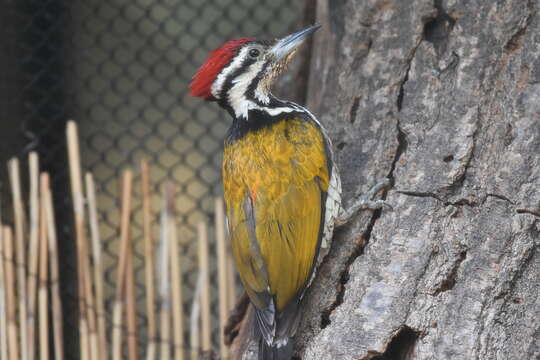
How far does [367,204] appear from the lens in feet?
8.36

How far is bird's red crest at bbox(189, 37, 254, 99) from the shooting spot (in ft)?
9.31

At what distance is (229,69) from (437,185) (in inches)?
38.6

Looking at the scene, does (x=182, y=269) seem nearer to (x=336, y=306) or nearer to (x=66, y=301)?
(x=66, y=301)

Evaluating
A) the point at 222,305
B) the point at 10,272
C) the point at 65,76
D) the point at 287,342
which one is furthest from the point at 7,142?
the point at 287,342

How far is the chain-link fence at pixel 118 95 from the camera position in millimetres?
4469

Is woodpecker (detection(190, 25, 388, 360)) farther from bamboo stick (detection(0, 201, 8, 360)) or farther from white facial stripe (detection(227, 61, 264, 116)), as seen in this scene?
bamboo stick (detection(0, 201, 8, 360))

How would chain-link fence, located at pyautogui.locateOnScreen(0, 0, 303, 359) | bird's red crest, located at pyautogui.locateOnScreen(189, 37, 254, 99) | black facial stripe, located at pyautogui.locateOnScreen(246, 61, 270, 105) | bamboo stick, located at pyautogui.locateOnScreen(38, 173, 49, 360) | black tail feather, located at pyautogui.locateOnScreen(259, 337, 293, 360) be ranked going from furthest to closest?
chain-link fence, located at pyautogui.locateOnScreen(0, 0, 303, 359), bamboo stick, located at pyautogui.locateOnScreen(38, 173, 49, 360), black facial stripe, located at pyautogui.locateOnScreen(246, 61, 270, 105), bird's red crest, located at pyautogui.locateOnScreen(189, 37, 254, 99), black tail feather, located at pyautogui.locateOnScreen(259, 337, 293, 360)

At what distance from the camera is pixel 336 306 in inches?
93.7

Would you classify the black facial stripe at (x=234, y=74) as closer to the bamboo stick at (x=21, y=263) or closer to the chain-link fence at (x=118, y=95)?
the bamboo stick at (x=21, y=263)

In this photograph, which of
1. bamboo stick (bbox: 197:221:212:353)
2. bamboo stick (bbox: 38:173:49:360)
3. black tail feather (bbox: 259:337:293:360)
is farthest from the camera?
bamboo stick (bbox: 197:221:212:353)

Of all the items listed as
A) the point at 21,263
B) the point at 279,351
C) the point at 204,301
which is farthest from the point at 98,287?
the point at 279,351

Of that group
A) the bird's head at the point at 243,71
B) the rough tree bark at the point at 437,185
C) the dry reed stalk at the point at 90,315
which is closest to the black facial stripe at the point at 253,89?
the bird's head at the point at 243,71

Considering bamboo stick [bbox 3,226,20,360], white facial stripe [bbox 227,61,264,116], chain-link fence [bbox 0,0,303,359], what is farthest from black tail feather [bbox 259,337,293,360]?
chain-link fence [bbox 0,0,303,359]

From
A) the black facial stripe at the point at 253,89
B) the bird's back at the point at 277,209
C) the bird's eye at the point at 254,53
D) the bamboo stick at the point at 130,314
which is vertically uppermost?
the bird's eye at the point at 254,53
